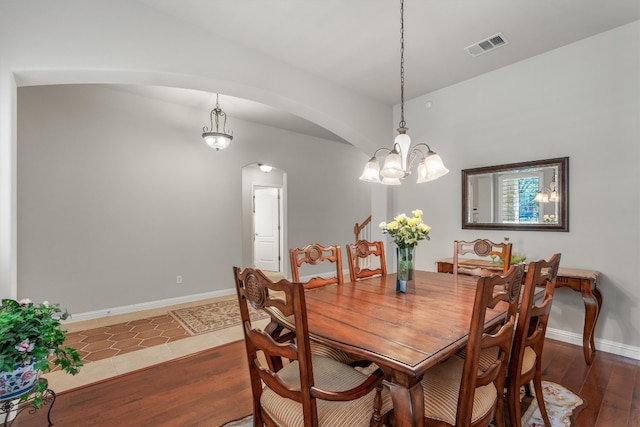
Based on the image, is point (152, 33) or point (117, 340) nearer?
point (152, 33)

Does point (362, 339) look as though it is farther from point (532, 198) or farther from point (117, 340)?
point (117, 340)

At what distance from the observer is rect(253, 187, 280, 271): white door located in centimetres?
670

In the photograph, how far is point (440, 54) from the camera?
319 cm

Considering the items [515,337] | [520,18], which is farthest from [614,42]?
[515,337]

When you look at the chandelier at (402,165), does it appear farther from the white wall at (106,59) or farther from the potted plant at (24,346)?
the potted plant at (24,346)

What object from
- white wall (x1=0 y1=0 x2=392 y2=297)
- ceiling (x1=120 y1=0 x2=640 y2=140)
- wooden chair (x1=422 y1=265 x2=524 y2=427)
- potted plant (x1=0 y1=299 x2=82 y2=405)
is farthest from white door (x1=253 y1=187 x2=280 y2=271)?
wooden chair (x1=422 y1=265 x2=524 y2=427)

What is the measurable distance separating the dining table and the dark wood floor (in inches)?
40.8

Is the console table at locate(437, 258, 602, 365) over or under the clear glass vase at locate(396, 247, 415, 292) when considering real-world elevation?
under

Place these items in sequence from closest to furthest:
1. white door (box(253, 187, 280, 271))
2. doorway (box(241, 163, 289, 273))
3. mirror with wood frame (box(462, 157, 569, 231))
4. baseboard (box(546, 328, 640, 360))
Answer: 1. baseboard (box(546, 328, 640, 360))
2. mirror with wood frame (box(462, 157, 569, 231))
3. doorway (box(241, 163, 289, 273))
4. white door (box(253, 187, 280, 271))

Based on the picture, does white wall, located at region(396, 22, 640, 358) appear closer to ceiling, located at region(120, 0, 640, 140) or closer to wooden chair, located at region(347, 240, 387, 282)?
ceiling, located at region(120, 0, 640, 140)

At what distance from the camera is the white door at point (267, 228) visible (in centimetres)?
670

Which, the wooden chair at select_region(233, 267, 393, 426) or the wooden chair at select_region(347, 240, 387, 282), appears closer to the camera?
the wooden chair at select_region(233, 267, 393, 426)

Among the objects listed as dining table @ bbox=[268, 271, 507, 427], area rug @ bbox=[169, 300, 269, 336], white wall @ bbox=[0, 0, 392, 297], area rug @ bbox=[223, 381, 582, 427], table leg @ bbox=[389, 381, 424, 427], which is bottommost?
area rug @ bbox=[169, 300, 269, 336]

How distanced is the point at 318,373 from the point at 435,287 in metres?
1.12
